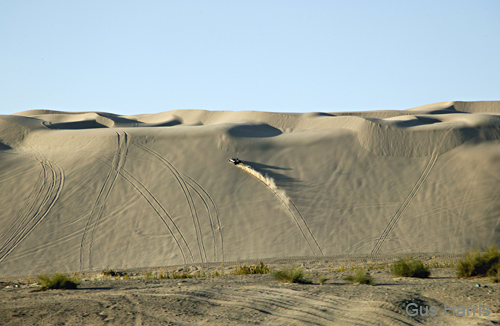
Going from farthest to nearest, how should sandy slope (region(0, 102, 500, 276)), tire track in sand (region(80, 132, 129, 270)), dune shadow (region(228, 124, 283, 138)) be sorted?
1. dune shadow (region(228, 124, 283, 138))
2. sandy slope (region(0, 102, 500, 276))
3. tire track in sand (region(80, 132, 129, 270))

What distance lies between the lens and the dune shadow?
93.6 ft

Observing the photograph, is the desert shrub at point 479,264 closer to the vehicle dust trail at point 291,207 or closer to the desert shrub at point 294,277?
the desert shrub at point 294,277

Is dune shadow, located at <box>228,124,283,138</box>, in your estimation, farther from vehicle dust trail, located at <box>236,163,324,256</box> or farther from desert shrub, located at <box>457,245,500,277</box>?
desert shrub, located at <box>457,245,500,277</box>

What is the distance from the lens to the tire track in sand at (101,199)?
20.5m

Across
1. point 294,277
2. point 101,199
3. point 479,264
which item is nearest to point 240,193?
point 101,199

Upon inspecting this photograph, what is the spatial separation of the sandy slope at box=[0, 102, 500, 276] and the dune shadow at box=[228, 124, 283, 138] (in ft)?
0.58

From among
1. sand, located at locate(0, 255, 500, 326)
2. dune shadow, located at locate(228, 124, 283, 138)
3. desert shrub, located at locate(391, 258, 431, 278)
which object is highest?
dune shadow, located at locate(228, 124, 283, 138)

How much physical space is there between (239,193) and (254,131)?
6.83 meters

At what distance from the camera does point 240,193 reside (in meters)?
23.9

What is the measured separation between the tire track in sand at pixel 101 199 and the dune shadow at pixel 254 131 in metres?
5.72

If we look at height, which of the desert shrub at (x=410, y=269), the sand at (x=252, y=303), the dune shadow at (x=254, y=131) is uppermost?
the dune shadow at (x=254, y=131)

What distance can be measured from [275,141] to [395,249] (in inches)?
375

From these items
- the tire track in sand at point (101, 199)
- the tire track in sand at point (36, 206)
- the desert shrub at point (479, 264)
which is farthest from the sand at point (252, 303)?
the tire track in sand at point (36, 206)

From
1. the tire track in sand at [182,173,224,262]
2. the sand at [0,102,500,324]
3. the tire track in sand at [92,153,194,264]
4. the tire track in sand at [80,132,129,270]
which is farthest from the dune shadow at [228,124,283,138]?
the tire track in sand at [92,153,194,264]
